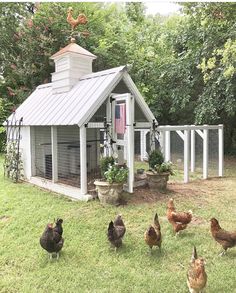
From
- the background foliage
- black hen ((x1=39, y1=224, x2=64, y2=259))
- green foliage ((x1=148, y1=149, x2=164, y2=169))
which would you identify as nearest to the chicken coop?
green foliage ((x1=148, y1=149, x2=164, y2=169))

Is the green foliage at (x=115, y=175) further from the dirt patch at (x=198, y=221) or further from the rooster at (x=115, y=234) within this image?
the rooster at (x=115, y=234)

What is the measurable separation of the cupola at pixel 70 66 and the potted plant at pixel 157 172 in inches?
113

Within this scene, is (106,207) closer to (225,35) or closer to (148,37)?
(225,35)

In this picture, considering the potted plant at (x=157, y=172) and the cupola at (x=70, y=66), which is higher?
the cupola at (x=70, y=66)

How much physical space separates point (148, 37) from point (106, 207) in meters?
13.4

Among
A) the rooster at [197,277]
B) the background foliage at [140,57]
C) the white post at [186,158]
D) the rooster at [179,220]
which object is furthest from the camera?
the background foliage at [140,57]

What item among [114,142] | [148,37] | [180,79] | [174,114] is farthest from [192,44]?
[114,142]

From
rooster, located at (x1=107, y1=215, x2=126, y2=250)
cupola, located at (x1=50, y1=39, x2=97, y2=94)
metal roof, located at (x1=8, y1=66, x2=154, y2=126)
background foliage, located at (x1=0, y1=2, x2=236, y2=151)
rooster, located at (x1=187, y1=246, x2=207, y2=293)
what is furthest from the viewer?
background foliage, located at (x1=0, y1=2, x2=236, y2=151)

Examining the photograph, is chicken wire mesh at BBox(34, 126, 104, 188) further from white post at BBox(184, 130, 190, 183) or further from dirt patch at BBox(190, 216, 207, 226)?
dirt patch at BBox(190, 216, 207, 226)

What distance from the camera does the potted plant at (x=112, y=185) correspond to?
6.17m

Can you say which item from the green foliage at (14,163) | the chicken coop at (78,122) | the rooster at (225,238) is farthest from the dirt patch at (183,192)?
the green foliage at (14,163)

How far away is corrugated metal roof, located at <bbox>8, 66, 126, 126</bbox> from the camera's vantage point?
6.72 m

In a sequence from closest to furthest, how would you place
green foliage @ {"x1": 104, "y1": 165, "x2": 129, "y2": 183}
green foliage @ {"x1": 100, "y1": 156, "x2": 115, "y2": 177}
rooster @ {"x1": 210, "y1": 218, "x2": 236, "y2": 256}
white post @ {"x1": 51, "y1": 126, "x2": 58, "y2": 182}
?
rooster @ {"x1": 210, "y1": 218, "x2": 236, "y2": 256}, green foliage @ {"x1": 104, "y1": 165, "x2": 129, "y2": 183}, green foliage @ {"x1": 100, "y1": 156, "x2": 115, "y2": 177}, white post @ {"x1": 51, "y1": 126, "x2": 58, "y2": 182}

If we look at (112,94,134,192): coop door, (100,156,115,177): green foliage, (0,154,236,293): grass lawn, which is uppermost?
(112,94,134,192): coop door
